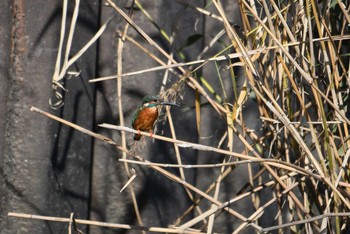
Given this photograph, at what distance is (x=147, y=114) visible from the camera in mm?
2779

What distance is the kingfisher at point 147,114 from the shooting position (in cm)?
274

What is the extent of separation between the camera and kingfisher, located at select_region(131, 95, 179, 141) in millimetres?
2740

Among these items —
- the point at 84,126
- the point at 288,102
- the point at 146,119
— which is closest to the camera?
the point at 288,102

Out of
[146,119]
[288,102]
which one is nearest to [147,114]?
[146,119]

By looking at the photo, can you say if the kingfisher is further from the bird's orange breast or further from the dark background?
the dark background

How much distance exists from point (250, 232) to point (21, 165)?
808 millimetres

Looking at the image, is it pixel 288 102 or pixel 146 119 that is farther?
pixel 146 119

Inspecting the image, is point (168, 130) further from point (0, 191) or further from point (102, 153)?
point (0, 191)

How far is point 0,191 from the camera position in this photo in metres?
2.93

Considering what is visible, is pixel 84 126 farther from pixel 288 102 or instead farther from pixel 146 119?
pixel 288 102

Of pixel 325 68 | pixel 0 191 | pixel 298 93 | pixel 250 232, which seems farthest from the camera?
pixel 250 232

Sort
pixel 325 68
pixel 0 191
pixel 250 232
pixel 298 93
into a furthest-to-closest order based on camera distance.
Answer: pixel 250 232 < pixel 0 191 < pixel 325 68 < pixel 298 93

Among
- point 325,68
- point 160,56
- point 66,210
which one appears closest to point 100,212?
point 66,210

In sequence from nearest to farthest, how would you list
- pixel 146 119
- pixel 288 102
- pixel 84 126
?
1. pixel 288 102
2. pixel 146 119
3. pixel 84 126
